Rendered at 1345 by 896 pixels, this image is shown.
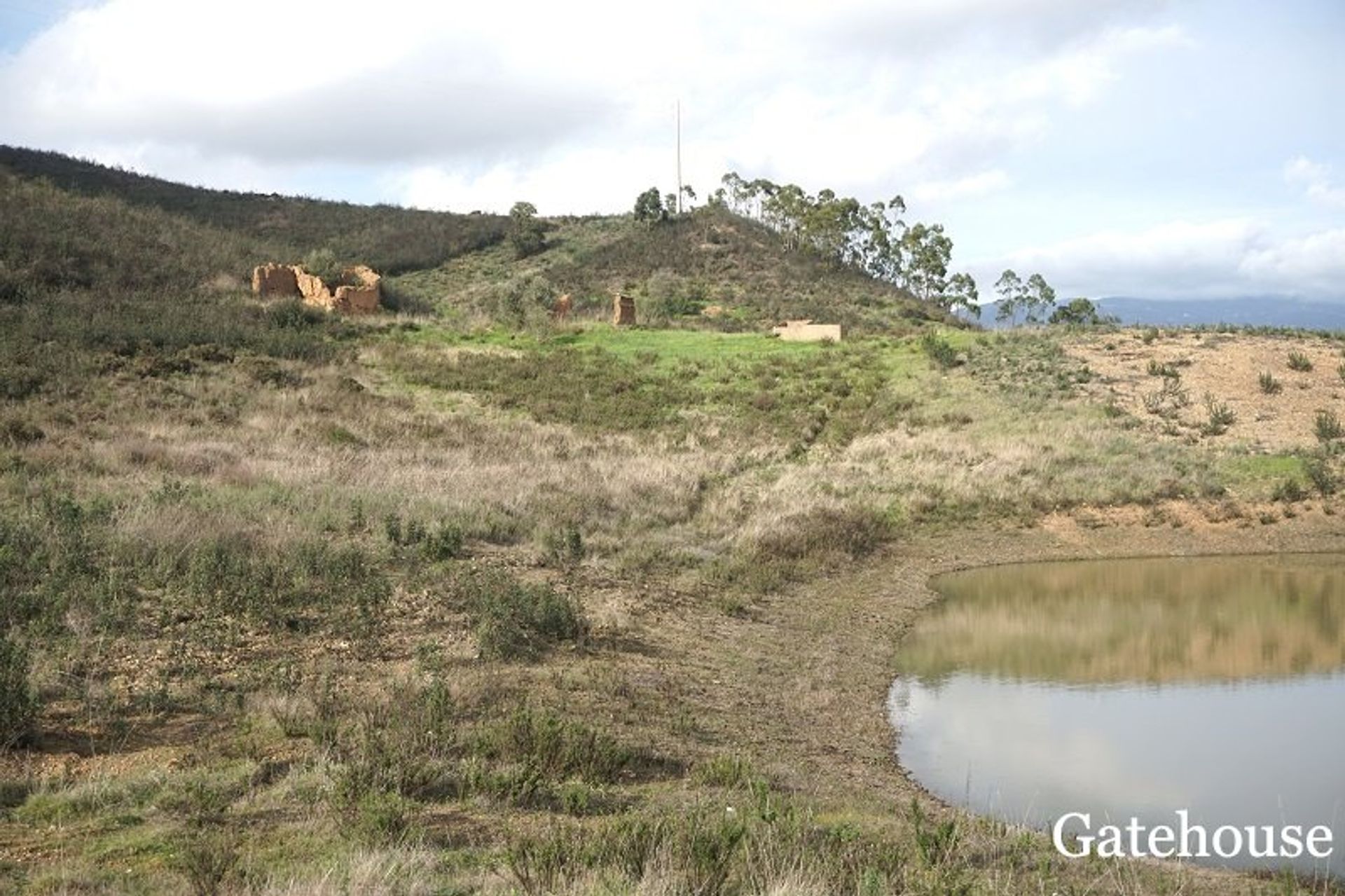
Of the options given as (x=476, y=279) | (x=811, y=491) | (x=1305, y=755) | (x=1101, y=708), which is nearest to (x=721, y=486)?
(x=811, y=491)

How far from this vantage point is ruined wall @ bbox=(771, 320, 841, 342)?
1521 inches

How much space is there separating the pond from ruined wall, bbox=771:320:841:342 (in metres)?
19.4

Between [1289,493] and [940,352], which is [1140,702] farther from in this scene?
[940,352]

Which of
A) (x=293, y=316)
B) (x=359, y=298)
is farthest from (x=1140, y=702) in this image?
(x=359, y=298)

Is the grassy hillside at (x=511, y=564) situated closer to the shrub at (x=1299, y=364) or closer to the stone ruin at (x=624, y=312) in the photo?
the shrub at (x=1299, y=364)

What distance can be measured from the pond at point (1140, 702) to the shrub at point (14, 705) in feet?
23.0

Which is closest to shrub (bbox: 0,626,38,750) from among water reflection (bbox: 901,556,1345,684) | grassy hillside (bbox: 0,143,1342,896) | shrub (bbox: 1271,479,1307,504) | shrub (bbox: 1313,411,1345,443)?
grassy hillside (bbox: 0,143,1342,896)

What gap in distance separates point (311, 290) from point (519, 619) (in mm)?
32917

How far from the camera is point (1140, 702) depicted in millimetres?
12133

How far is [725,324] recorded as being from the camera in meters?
47.4

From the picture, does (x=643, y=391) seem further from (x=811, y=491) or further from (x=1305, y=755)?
(x=1305, y=755)

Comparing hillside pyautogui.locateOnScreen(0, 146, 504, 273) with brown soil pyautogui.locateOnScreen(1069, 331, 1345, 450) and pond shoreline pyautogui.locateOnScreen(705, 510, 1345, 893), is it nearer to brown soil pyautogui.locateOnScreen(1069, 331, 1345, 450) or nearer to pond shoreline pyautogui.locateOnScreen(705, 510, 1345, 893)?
brown soil pyautogui.locateOnScreen(1069, 331, 1345, 450)

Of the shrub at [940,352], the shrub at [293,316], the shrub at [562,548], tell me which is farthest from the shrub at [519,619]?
the shrub at [293,316]

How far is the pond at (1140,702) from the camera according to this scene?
8.69 metres
